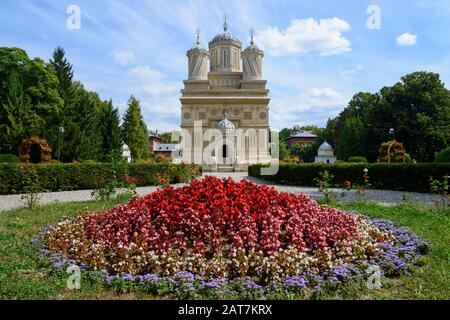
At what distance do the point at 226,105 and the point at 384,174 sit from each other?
1243 inches

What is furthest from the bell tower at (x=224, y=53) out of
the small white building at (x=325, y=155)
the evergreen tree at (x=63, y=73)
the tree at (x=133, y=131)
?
the evergreen tree at (x=63, y=73)

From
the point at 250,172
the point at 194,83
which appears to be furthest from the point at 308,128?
the point at 250,172

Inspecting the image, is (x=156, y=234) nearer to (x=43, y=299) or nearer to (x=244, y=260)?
(x=244, y=260)

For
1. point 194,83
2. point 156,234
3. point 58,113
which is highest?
point 194,83

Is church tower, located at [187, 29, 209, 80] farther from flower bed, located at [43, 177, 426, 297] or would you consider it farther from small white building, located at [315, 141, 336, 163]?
flower bed, located at [43, 177, 426, 297]

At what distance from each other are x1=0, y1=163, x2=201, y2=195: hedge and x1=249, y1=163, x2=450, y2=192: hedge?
19.1 ft

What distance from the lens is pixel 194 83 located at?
46.9 m

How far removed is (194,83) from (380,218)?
1624 inches

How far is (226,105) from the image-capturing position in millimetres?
45875

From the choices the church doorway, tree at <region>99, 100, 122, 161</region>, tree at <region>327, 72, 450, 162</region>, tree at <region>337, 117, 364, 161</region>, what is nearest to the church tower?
the church doorway

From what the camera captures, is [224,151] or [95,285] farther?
[224,151]

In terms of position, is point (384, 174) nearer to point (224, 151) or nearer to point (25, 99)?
point (25, 99)

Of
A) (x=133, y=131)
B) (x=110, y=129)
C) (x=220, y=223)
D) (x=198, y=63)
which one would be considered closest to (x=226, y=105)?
(x=198, y=63)

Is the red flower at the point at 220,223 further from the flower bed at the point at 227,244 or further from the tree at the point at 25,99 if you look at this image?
the tree at the point at 25,99
